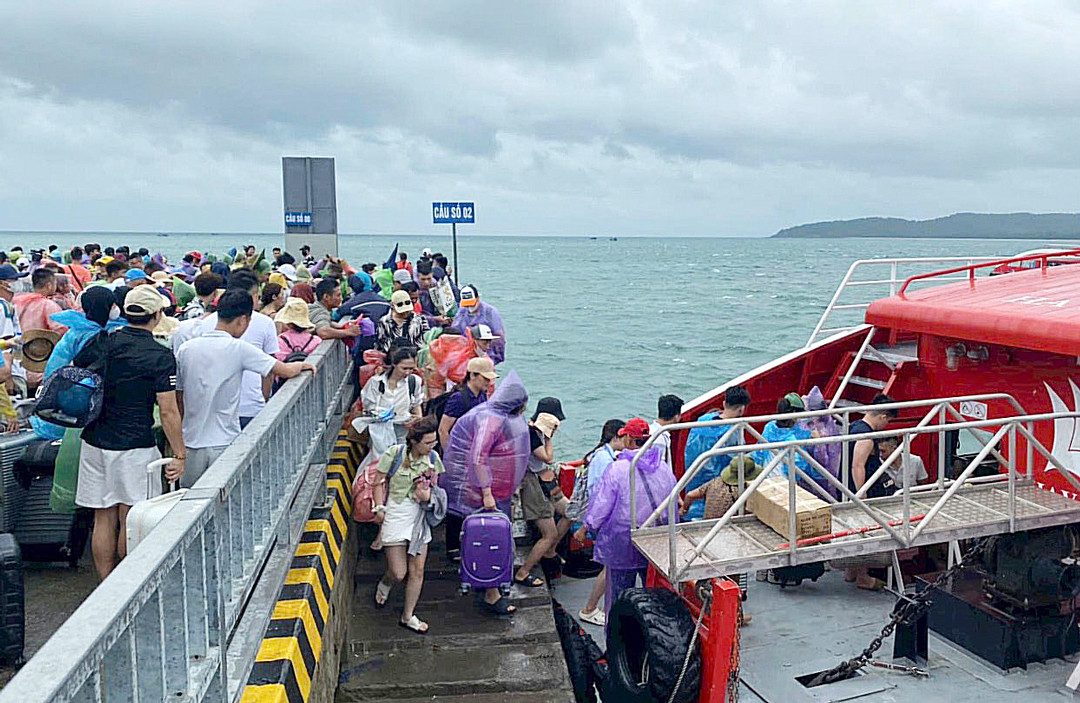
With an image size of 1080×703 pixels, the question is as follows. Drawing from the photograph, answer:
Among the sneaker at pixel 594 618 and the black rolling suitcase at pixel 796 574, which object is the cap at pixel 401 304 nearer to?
the sneaker at pixel 594 618

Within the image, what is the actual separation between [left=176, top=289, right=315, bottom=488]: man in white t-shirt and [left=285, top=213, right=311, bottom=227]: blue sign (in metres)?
12.4

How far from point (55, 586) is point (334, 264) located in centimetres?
744

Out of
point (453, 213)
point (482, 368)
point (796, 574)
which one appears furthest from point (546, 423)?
point (453, 213)

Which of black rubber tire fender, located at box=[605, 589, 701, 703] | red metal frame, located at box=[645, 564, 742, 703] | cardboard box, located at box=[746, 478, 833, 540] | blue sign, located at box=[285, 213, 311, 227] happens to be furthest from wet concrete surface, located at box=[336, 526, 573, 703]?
blue sign, located at box=[285, 213, 311, 227]

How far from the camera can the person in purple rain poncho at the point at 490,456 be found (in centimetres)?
621

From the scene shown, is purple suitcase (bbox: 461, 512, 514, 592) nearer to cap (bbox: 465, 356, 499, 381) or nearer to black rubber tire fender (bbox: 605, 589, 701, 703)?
black rubber tire fender (bbox: 605, 589, 701, 703)

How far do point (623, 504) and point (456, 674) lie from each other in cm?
145

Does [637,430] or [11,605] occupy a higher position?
[637,430]

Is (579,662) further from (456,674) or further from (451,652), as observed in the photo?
(456,674)

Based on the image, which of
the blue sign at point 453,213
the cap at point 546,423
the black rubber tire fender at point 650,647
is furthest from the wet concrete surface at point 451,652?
the blue sign at point 453,213

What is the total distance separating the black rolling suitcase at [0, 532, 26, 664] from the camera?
13.8ft

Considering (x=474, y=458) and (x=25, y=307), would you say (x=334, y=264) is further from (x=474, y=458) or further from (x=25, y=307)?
(x=474, y=458)

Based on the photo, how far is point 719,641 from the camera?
5.23 m

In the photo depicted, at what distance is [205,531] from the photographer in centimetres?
307
